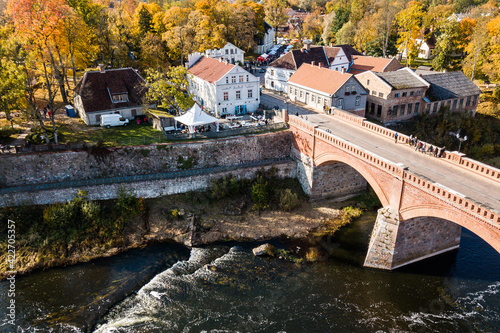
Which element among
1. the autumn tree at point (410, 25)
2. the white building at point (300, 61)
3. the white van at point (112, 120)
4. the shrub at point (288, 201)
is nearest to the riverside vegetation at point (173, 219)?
the shrub at point (288, 201)

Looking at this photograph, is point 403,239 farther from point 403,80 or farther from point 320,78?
point 403,80

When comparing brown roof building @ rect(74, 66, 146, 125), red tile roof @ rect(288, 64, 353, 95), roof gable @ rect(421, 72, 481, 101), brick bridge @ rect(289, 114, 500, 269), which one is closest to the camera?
brick bridge @ rect(289, 114, 500, 269)

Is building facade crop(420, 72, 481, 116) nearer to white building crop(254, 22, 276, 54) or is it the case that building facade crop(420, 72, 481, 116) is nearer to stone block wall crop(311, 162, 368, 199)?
stone block wall crop(311, 162, 368, 199)

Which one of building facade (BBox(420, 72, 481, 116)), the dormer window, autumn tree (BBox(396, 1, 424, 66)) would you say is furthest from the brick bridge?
autumn tree (BBox(396, 1, 424, 66))

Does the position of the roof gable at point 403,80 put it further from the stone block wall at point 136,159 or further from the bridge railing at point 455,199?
the bridge railing at point 455,199

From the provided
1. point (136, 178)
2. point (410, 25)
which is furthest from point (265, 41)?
point (136, 178)

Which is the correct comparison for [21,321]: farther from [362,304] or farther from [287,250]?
[362,304]
